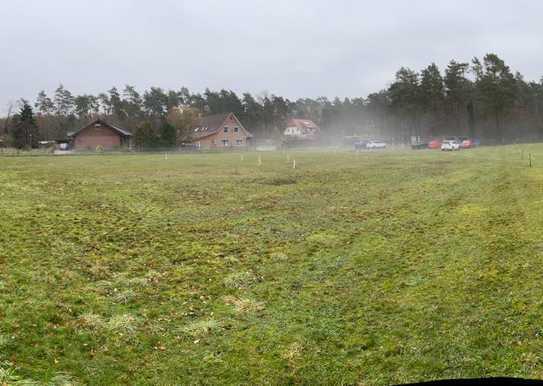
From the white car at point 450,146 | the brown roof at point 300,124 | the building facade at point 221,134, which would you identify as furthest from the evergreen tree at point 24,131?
the brown roof at point 300,124

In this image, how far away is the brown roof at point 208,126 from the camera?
116 meters

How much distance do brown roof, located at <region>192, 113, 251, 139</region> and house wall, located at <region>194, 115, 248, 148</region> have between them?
0.88 metres

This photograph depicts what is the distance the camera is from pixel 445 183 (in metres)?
29.4

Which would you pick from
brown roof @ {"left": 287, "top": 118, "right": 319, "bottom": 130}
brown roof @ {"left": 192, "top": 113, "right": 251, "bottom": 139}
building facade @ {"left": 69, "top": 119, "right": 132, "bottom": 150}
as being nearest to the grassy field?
building facade @ {"left": 69, "top": 119, "right": 132, "bottom": 150}

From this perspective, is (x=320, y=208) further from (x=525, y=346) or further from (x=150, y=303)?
(x=525, y=346)

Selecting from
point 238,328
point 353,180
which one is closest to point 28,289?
point 238,328

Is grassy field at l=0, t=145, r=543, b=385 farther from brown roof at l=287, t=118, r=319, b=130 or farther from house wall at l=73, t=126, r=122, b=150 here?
brown roof at l=287, t=118, r=319, b=130

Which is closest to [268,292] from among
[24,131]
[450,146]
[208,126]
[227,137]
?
[450,146]

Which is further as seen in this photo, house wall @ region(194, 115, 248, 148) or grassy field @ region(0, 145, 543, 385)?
house wall @ region(194, 115, 248, 148)

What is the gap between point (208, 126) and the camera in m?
121

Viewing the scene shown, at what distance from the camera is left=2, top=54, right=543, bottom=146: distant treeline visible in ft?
324

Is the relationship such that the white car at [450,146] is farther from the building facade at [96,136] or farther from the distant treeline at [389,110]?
the building facade at [96,136]

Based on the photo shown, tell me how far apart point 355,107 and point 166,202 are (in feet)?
550

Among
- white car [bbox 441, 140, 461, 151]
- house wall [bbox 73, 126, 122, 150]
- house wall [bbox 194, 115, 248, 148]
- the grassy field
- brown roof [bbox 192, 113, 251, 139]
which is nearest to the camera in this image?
the grassy field
